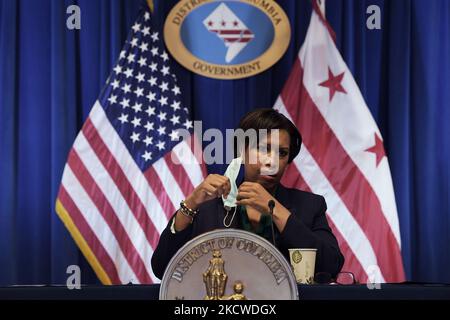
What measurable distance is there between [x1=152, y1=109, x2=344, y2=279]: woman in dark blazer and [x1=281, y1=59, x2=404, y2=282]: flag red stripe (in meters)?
1.93

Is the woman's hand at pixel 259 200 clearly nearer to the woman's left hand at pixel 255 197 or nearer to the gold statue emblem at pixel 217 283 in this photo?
the woman's left hand at pixel 255 197

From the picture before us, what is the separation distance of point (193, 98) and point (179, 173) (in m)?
0.50

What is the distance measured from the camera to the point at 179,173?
427 cm

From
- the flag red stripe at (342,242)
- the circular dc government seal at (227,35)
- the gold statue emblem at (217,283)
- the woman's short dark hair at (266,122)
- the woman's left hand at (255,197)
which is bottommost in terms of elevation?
the flag red stripe at (342,242)

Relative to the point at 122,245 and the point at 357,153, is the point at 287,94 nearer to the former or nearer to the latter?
the point at 357,153

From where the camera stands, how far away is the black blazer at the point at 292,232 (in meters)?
2.03

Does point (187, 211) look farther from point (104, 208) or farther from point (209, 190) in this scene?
point (104, 208)

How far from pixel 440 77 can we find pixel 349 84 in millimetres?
656

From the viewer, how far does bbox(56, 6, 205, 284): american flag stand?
4211mm

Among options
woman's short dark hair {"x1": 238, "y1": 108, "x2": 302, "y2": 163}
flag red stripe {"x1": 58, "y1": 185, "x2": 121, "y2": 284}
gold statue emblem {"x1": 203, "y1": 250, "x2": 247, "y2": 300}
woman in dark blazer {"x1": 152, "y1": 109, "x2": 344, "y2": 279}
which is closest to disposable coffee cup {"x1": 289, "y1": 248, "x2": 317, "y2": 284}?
woman in dark blazer {"x1": 152, "y1": 109, "x2": 344, "y2": 279}

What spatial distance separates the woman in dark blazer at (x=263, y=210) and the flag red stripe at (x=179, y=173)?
1.88 m

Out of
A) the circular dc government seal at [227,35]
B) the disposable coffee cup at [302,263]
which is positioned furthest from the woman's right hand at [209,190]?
the circular dc government seal at [227,35]
